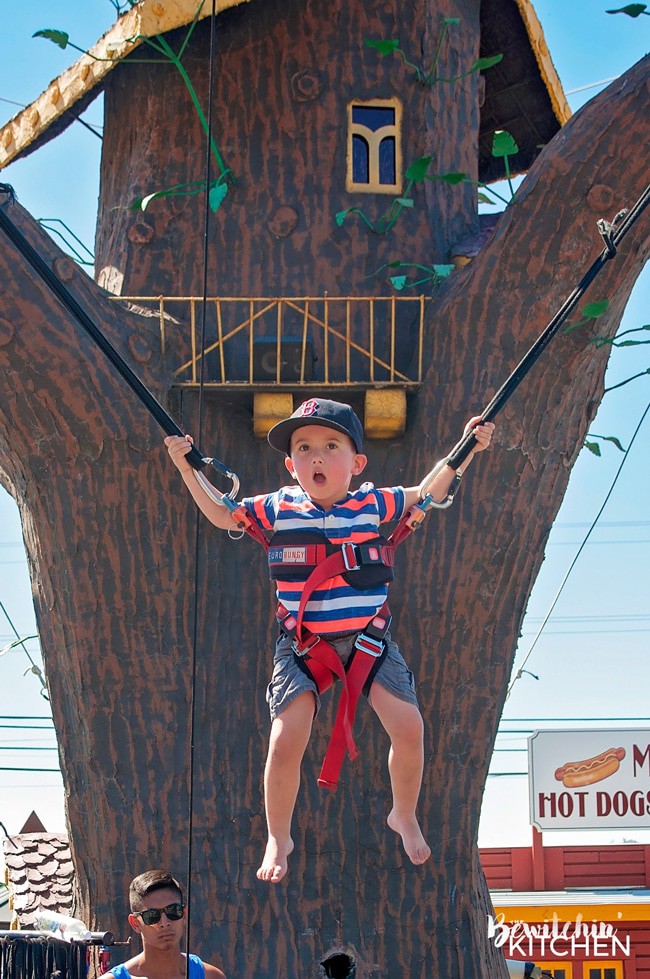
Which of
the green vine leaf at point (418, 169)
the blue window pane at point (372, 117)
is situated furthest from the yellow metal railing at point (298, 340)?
the blue window pane at point (372, 117)

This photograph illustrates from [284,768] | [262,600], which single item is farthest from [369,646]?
[262,600]

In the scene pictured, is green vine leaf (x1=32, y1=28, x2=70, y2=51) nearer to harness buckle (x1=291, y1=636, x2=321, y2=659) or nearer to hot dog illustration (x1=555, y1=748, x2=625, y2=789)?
harness buckle (x1=291, y1=636, x2=321, y2=659)

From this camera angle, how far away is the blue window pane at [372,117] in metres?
7.25

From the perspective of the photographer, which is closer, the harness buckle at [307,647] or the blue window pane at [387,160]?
the harness buckle at [307,647]

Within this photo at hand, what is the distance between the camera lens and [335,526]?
4.89 metres

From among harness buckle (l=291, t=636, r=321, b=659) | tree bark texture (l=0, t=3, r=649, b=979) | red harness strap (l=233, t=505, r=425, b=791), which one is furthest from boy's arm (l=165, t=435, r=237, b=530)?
tree bark texture (l=0, t=3, r=649, b=979)

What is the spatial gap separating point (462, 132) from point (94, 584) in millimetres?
3203

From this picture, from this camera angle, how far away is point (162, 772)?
6488mm

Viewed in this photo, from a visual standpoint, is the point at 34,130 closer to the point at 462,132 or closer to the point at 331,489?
the point at 462,132

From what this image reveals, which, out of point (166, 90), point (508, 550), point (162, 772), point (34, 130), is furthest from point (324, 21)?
point (162, 772)

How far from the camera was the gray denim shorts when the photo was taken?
4.70m

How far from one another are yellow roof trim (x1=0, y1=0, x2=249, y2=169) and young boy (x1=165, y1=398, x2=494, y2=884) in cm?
309

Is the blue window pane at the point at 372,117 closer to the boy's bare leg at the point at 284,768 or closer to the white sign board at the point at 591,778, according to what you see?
the boy's bare leg at the point at 284,768

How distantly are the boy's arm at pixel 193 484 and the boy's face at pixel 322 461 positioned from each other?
309 mm
